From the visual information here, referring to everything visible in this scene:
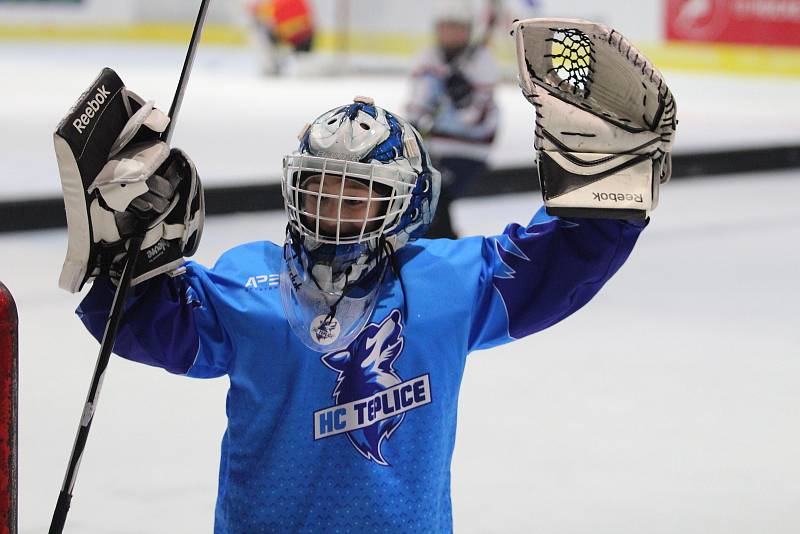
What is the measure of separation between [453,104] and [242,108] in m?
4.96

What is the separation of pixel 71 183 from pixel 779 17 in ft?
31.8

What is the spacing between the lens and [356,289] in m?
1.58

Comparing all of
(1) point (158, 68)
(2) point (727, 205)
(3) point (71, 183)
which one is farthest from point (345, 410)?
(1) point (158, 68)

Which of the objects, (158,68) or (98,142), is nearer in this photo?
(98,142)

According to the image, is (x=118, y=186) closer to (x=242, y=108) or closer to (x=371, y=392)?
(x=371, y=392)

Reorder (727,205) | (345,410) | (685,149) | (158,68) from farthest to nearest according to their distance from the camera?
(158,68)
(685,149)
(727,205)
(345,410)

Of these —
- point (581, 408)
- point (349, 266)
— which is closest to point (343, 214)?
point (349, 266)

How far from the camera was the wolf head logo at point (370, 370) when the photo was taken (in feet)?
5.05

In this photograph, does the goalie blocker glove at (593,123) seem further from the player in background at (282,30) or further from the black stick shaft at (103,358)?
the player in background at (282,30)

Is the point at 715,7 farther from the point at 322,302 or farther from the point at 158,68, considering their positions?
the point at 322,302

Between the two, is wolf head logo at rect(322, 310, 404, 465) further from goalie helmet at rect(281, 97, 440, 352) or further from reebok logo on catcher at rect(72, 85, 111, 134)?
reebok logo on catcher at rect(72, 85, 111, 134)

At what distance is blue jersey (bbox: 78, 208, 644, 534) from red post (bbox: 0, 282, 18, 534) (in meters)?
0.09

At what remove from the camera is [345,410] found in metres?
1.54

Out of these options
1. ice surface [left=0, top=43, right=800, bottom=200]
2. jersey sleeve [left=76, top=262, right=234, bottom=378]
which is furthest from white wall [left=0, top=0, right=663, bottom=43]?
jersey sleeve [left=76, top=262, right=234, bottom=378]
